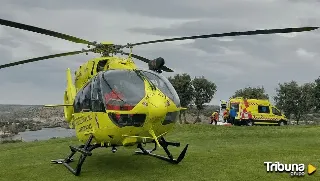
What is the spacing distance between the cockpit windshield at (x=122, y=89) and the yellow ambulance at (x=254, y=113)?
29901 mm

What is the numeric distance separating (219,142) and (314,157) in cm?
752

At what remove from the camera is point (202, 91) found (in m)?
70.0

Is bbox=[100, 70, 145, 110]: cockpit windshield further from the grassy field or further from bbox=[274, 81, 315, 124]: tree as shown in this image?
bbox=[274, 81, 315, 124]: tree

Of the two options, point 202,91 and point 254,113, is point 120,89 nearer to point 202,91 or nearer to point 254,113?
point 254,113

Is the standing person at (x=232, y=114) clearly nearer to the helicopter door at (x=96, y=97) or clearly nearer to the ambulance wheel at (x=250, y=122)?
the ambulance wheel at (x=250, y=122)

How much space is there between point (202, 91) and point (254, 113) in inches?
1171

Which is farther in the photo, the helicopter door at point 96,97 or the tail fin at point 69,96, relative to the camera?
the tail fin at point 69,96

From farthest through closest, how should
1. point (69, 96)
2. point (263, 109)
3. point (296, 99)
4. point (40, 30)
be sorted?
1. point (296, 99)
2. point (263, 109)
3. point (69, 96)
4. point (40, 30)

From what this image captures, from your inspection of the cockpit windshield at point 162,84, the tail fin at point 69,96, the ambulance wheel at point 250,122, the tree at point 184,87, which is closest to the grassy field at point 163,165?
the tail fin at point 69,96

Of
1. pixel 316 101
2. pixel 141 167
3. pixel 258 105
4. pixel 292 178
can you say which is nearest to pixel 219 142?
pixel 141 167

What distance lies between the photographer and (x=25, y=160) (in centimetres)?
1730

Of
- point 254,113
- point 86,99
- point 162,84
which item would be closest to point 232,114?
point 254,113

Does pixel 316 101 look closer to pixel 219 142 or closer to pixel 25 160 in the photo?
pixel 219 142

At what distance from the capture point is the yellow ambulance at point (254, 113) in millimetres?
40156
